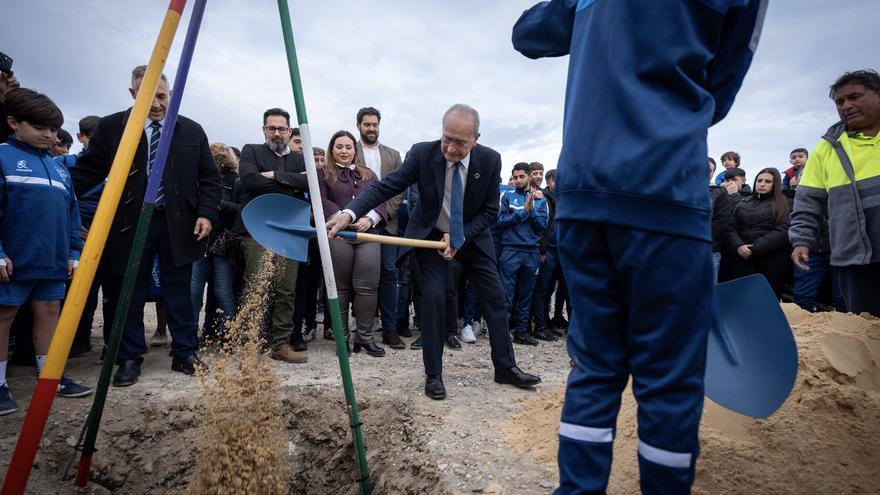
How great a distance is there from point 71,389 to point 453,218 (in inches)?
103

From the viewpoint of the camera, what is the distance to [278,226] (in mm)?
2686

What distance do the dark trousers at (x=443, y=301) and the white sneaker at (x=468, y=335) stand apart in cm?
158

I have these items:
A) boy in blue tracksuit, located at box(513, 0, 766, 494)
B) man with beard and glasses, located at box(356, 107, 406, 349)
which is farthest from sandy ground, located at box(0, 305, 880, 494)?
man with beard and glasses, located at box(356, 107, 406, 349)

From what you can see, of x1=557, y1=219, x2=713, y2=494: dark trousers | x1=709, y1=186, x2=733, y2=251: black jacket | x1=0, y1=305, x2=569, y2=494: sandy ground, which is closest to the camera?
x1=557, y1=219, x2=713, y2=494: dark trousers

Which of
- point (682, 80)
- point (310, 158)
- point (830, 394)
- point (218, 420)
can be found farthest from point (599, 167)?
point (218, 420)

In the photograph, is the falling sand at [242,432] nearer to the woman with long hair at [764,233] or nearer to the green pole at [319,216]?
the green pole at [319,216]

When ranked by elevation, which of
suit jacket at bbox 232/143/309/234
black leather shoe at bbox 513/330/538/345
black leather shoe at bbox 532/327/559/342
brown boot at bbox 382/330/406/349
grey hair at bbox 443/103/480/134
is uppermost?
grey hair at bbox 443/103/480/134

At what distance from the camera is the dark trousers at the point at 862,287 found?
257 cm

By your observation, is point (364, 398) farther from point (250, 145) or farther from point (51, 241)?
point (250, 145)

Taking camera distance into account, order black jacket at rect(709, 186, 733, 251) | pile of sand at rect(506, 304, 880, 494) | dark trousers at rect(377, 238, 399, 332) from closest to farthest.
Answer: pile of sand at rect(506, 304, 880, 494) < dark trousers at rect(377, 238, 399, 332) < black jacket at rect(709, 186, 733, 251)

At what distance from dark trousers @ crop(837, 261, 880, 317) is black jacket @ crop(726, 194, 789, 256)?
8.53 feet

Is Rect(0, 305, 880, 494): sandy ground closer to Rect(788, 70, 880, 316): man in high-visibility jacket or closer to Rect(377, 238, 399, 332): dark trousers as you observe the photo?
Rect(788, 70, 880, 316): man in high-visibility jacket

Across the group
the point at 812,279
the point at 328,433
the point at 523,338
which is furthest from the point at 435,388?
the point at 812,279

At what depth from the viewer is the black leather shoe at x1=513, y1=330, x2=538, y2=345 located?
4930 millimetres
